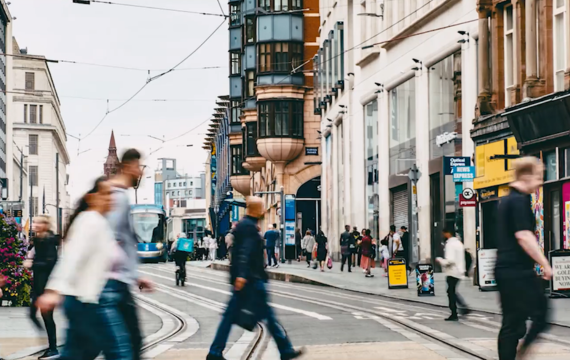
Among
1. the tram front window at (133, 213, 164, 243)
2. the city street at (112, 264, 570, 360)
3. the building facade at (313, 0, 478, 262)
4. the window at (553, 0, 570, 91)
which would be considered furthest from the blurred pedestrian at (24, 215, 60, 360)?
the tram front window at (133, 213, 164, 243)

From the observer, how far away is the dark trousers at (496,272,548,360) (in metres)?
9.05

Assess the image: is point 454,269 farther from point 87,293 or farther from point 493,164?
point 493,164

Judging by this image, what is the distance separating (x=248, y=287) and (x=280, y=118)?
55.0 meters

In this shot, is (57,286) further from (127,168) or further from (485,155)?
(485,155)

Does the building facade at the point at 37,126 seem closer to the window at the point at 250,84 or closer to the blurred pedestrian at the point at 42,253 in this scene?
the window at the point at 250,84

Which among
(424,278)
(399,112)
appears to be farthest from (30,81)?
(424,278)

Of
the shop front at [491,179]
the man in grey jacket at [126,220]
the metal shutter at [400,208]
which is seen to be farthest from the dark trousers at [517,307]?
the metal shutter at [400,208]

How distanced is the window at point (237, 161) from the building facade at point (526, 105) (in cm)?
5843

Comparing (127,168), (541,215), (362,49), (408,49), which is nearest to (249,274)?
(127,168)

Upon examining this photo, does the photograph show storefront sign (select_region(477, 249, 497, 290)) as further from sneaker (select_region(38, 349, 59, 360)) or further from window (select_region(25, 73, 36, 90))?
window (select_region(25, 73, 36, 90))

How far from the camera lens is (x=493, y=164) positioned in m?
29.5

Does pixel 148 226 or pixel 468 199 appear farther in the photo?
pixel 148 226

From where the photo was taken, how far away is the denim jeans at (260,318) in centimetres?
1114

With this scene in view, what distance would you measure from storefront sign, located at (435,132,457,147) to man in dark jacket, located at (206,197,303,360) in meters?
23.1
